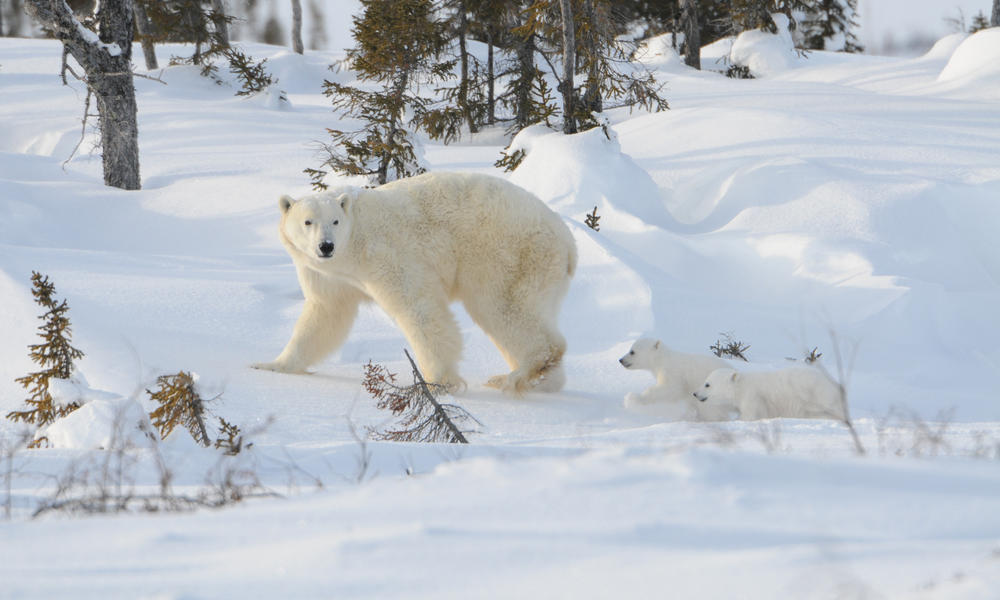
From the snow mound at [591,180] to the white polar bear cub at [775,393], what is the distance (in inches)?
147

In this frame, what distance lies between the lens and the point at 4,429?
4176 millimetres

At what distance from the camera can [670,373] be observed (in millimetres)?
5512

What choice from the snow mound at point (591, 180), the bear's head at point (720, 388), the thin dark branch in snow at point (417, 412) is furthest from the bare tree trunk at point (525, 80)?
the bear's head at point (720, 388)

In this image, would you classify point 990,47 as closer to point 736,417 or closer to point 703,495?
point 736,417

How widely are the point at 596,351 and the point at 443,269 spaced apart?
1450mm

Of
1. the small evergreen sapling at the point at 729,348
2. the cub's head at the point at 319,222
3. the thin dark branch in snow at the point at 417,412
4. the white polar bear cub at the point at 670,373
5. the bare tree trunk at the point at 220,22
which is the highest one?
the bare tree trunk at the point at 220,22

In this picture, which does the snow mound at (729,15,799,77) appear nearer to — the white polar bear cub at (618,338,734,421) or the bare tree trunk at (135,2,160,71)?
the bare tree trunk at (135,2,160,71)

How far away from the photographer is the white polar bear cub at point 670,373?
538cm

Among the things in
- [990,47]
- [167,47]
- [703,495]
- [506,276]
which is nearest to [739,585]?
[703,495]

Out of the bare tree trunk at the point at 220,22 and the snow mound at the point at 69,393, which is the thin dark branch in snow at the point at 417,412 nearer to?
the snow mound at the point at 69,393

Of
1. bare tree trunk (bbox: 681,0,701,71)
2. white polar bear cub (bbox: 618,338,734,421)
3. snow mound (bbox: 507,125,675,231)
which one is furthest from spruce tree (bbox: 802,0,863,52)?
white polar bear cub (bbox: 618,338,734,421)

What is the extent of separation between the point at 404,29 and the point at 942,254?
6751 millimetres

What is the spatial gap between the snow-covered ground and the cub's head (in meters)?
0.85

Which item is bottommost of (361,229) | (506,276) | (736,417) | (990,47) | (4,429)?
(736,417)
